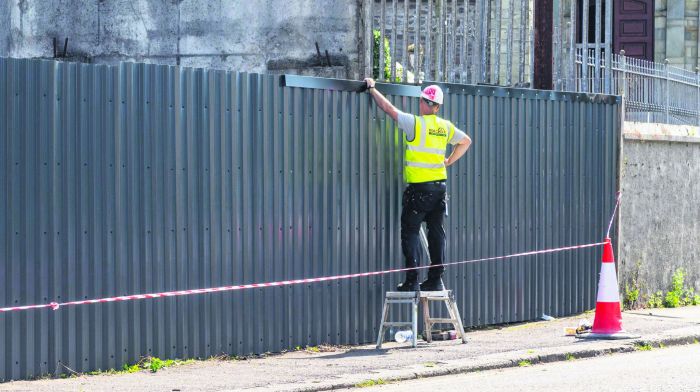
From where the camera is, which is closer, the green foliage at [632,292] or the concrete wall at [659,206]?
the green foliage at [632,292]

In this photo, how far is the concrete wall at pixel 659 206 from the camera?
1573cm

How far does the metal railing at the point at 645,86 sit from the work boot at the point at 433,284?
12.5 ft

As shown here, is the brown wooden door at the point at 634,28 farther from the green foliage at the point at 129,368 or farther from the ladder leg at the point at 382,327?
the green foliage at the point at 129,368

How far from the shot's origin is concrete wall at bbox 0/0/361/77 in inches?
615

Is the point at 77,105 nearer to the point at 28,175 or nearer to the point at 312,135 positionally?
the point at 28,175

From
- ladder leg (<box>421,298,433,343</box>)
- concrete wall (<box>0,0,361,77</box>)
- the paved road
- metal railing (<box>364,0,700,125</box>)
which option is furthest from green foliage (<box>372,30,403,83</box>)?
the paved road

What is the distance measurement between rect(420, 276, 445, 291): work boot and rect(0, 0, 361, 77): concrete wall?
3.76 m

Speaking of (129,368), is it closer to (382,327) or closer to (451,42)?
(382,327)

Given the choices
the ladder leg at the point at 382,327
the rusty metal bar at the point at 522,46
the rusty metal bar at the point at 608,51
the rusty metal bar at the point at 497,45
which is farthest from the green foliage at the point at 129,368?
the rusty metal bar at the point at 608,51

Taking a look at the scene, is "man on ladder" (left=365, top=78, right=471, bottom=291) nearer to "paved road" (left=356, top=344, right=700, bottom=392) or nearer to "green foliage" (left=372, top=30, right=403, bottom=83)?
"paved road" (left=356, top=344, right=700, bottom=392)

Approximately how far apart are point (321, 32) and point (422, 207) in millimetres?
4177

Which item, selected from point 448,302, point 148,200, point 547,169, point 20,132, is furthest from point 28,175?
point 547,169

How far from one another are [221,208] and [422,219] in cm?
205

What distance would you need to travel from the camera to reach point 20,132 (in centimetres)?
966
